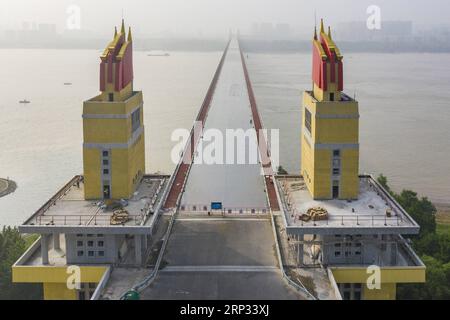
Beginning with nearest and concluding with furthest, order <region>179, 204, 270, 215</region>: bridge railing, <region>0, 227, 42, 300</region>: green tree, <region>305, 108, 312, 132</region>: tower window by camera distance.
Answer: <region>305, 108, 312, 132</region>: tower window < <region>0, 227, 42, 300</region>: green tree < <region>179, 204, 270, 215</region>: bridge railing

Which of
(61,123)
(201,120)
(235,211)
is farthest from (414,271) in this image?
(61,123)

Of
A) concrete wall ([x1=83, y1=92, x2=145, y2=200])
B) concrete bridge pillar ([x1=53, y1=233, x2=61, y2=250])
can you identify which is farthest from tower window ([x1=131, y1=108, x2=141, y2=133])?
concrete bridge pillar ([x1=53, y1=233, x2=61, y2=250])

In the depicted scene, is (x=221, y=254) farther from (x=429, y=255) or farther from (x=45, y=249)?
A: (x=429, y=255)

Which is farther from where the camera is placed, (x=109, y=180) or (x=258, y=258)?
(x=109, y=180)

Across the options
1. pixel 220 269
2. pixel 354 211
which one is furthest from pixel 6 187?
pixel 354 211

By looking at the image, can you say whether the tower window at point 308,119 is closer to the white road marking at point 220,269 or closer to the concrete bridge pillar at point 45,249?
the white road marking at point 220,269

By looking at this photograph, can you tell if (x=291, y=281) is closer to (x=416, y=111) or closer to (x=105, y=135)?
(x=105, y=135)

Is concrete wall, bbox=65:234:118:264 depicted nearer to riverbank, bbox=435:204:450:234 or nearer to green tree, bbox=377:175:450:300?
green tree, bbox=377:175:450:300
